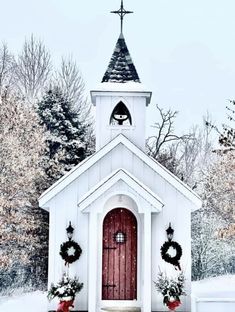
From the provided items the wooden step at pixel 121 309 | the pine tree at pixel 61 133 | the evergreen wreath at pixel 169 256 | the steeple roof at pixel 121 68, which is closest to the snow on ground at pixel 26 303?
the wooden step at pixel 121 309

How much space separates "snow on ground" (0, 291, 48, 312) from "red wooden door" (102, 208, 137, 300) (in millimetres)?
2763

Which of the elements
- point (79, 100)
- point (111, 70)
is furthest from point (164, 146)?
point (111, 70)

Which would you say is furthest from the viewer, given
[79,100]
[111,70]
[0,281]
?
[79,100]

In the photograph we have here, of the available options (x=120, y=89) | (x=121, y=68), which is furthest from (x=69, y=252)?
(x=121, y=68)

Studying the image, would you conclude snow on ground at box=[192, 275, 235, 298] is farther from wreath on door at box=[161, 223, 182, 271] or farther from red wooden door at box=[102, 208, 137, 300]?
wreath on door at box=[161, 223, 182, 271]

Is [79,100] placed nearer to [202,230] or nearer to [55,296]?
[202,230]

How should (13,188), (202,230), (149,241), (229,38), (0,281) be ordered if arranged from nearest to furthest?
(149,241) → (13,188) → (0,281) → (202,230) → (229,38)

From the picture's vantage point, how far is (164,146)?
26859 mm

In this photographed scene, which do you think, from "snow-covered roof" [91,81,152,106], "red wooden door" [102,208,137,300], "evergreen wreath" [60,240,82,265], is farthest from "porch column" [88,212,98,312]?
Result: "snow-covered roof" [91,81,152,106]

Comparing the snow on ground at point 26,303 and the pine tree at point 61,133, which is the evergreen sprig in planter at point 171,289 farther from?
the pine tree at point 61,133

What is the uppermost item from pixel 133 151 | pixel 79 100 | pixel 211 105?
pixel 211 105

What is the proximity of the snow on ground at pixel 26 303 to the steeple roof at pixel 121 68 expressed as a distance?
5.96 meters

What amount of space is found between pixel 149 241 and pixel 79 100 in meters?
14.3

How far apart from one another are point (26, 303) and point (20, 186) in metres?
3.53
